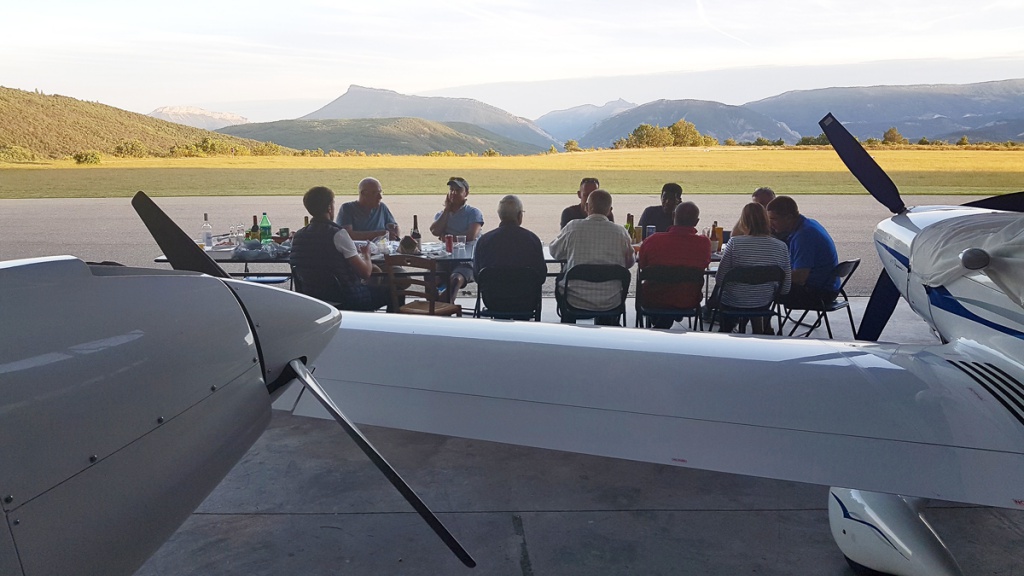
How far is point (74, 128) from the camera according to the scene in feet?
155

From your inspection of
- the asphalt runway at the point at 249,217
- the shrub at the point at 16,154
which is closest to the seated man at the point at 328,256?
the asphalt runway at the point at 249,217

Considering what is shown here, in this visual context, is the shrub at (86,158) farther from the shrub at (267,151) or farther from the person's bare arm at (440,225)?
the person's bare arm at (440,225)

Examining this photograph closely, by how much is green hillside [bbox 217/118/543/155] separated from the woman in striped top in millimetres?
80262

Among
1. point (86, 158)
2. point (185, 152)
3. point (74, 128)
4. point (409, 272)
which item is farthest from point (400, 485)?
point (74, 128)

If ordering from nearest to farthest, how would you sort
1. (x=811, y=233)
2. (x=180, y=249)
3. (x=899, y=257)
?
(x=180, y=249) → (x=899, y=257) → (x=811, y=233)

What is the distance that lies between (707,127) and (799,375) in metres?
168

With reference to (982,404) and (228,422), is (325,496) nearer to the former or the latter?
(228,422)

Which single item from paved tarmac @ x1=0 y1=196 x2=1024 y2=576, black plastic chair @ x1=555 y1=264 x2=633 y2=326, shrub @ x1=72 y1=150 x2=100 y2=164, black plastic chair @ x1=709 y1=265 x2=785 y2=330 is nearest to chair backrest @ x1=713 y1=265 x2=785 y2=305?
black plastic chair @ x1=709 y1=265 x2=785 y2=330

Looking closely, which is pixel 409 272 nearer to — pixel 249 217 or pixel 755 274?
pixel 755 274

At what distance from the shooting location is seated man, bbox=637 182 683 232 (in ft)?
23.1

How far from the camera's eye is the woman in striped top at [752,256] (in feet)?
17.3

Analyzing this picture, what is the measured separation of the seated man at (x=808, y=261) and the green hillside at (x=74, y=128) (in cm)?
4590

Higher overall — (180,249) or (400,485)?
(180,249)

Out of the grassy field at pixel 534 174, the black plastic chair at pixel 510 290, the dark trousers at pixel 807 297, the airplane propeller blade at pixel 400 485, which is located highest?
the airplane propeller blade at pixel 400 485
